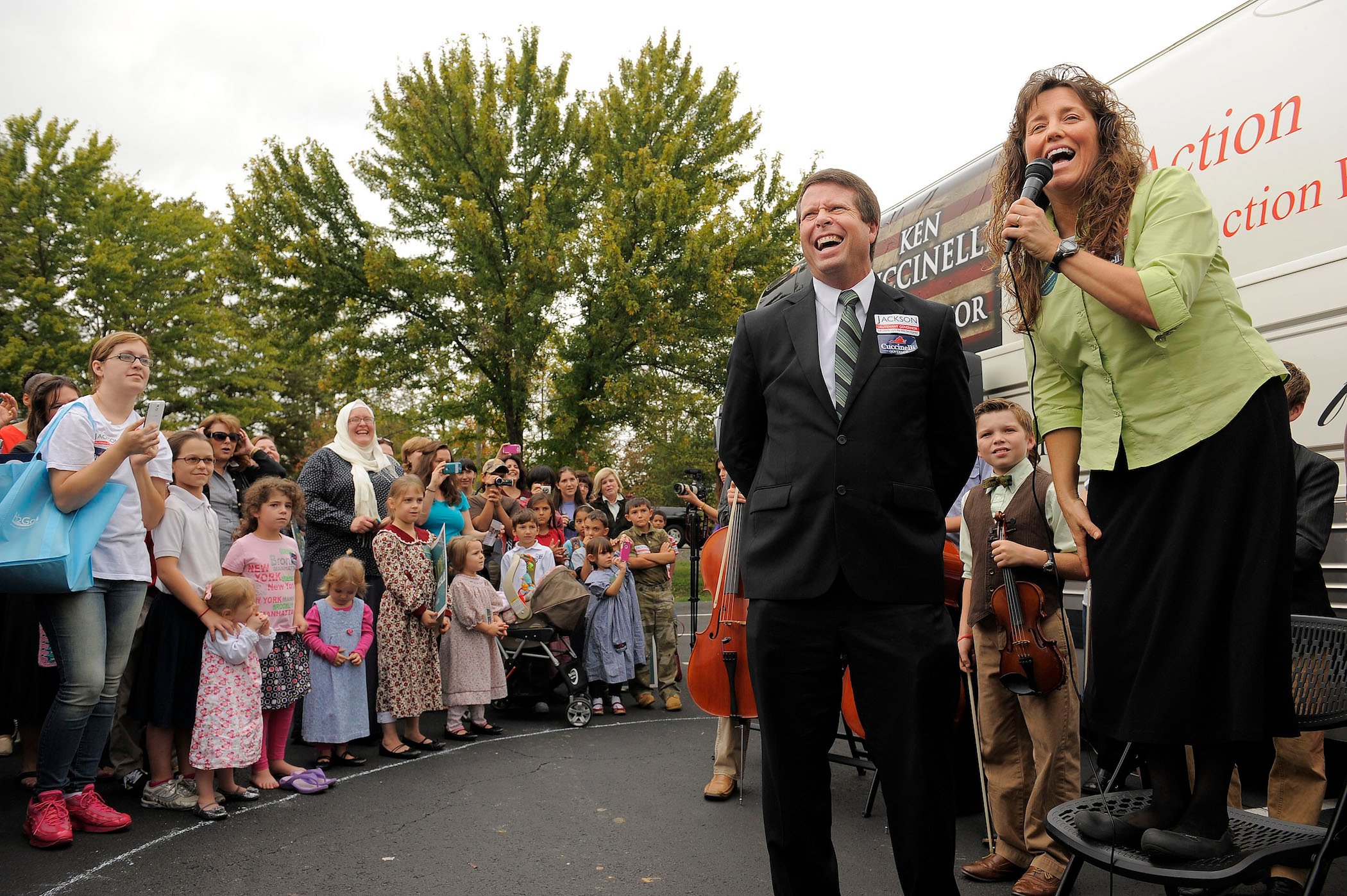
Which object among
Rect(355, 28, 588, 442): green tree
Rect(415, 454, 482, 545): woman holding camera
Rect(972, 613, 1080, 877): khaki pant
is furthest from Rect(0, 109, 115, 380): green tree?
Rect(972, 613, 1080, 877): khaki pant

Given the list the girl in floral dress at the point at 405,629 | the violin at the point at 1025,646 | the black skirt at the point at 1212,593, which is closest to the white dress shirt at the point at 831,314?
the black skirt at the point at 1212,593

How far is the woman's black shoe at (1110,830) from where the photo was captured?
2.08m

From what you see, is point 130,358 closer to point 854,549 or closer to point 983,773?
point 854,549

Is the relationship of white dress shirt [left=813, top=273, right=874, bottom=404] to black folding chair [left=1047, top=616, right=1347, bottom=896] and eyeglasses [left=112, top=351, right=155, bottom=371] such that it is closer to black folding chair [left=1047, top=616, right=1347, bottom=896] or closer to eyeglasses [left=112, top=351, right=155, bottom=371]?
black folding chair [left=1047, top=616, right=1347, bottom=896]

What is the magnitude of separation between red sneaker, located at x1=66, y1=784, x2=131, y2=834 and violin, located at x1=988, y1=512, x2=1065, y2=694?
4017 mm

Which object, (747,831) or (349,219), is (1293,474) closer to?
(747,831)

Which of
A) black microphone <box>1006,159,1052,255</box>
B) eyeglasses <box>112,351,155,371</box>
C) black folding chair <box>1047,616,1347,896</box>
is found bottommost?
black folding chair <box>1047,616,1347,896</box>

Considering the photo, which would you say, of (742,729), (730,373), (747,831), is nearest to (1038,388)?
(730,373)

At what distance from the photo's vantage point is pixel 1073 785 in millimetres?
3818

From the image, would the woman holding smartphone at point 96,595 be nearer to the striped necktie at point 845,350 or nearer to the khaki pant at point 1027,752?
the striped necktie at point 845,350

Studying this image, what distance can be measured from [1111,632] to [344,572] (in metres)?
5.00

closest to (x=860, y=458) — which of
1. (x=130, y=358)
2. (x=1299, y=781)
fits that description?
(x=1299, y=781)

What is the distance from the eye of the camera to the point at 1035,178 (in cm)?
222

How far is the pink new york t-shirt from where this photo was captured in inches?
221
